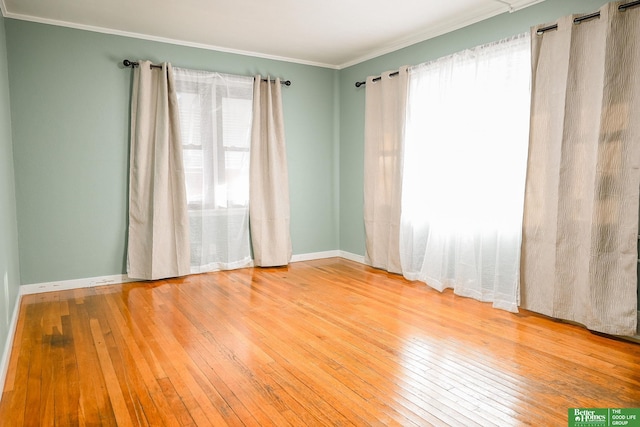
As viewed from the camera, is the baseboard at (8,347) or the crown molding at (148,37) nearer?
the baseboard at (8,347)

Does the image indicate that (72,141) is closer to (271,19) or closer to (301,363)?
(271,19)

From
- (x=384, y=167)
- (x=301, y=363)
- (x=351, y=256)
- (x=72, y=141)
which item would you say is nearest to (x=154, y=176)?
(x=72, y=141)

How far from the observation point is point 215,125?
5.04 m

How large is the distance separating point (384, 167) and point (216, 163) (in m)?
2.06

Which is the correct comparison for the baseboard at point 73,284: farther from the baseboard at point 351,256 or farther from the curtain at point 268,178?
the baseboard at point 351,256

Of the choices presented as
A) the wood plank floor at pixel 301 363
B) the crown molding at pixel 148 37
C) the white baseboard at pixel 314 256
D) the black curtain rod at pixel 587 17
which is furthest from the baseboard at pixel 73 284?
the black curtain rod at pixel 587 17

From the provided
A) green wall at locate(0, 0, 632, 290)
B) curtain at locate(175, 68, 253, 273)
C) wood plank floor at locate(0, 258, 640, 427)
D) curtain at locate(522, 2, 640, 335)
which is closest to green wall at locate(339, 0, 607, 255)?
green wall at locate(0, 0, 632, 290)

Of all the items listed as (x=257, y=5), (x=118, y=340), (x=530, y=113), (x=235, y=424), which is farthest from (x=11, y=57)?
(x=530, y=113)

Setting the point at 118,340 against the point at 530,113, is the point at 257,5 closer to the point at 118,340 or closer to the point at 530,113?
the point at 530,113

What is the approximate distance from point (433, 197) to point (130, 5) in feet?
11.4

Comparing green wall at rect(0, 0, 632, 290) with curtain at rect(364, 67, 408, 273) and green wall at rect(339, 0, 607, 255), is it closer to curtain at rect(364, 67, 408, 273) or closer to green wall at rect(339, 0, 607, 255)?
green wall at rect(339, 0, 607, 255)

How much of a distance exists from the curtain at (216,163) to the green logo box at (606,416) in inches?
157

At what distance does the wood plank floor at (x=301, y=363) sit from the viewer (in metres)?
2.12

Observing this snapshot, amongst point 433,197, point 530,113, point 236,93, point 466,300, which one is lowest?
point 466,300
